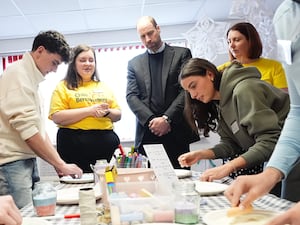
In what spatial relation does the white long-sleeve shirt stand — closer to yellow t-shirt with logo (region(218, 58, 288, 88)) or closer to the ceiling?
yellow t-shirt with logo (region(218, 58, 288, 88))

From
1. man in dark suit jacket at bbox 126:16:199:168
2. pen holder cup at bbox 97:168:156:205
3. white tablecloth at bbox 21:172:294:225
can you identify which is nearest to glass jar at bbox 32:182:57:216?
white tablecloth at bbox 21:172:294:225

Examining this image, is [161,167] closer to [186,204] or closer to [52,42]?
[186,204]

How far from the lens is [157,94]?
2.72 meters

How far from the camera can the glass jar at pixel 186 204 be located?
937 millimetres

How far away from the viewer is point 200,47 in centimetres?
379

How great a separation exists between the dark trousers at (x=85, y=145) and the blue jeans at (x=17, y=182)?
530 millimetres

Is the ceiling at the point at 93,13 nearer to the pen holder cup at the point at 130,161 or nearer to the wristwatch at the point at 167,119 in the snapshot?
the wristwatch at the point at 167,119

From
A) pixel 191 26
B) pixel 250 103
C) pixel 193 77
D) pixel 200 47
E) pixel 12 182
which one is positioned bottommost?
pixel 12 182

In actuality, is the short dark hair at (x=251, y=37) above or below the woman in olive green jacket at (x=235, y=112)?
above

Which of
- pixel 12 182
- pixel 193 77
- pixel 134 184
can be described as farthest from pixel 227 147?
pixel 12 182

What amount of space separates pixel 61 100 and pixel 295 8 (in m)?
1.78

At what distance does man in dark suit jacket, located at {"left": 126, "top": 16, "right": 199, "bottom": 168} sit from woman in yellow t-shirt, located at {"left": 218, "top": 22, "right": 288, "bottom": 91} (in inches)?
15.7

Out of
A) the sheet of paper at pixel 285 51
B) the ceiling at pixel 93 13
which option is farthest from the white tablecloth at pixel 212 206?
the ceiling at pixel 93 13

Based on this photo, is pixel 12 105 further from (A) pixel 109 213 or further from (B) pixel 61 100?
(A) pixel 109 213
